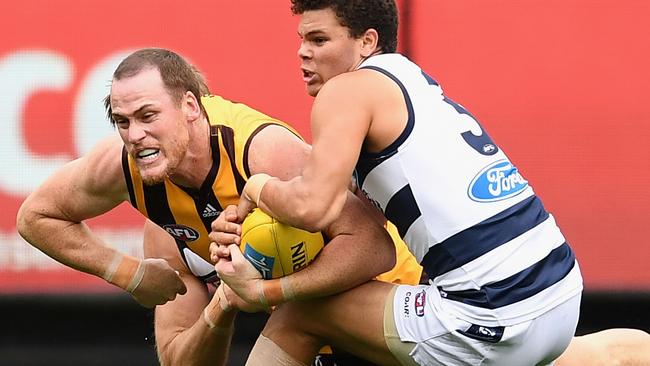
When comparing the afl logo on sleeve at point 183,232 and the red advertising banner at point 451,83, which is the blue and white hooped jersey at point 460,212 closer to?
the afl logo on sleeve at point 183,232

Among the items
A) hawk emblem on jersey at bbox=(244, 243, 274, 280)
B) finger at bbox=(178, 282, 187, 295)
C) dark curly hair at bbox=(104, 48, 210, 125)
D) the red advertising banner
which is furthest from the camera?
the red advertising banner

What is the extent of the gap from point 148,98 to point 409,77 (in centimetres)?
83

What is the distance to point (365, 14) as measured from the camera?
409 centimetres

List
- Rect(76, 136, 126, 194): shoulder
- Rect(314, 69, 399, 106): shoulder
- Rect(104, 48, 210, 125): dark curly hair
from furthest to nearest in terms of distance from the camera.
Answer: Rect(76, 136, 126, 194): shoulder, Rect(104, 48, 210, 125): dark curly hair, Rect(314, 69, 399, 106): shoulder

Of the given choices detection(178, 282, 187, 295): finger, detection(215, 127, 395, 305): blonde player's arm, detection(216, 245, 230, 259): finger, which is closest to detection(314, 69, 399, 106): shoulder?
detection(215, 127, 395, 305): blonde player's arm

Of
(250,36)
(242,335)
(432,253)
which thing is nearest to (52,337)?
(242,335)

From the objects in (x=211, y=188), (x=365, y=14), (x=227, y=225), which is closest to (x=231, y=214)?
(x=227, y=225)

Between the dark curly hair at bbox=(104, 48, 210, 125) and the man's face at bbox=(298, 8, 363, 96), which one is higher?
the man's face at bbox=(298, 8, 363, 96)

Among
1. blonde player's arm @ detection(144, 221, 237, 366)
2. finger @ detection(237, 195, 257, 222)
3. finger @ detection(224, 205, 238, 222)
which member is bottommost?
blonde player's arm @ detection(144, 221, 237, 366)

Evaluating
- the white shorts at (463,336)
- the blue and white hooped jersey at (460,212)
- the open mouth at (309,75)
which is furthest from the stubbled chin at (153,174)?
the white shorts at (463,336)

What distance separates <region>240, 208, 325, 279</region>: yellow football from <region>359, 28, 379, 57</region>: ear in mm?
579

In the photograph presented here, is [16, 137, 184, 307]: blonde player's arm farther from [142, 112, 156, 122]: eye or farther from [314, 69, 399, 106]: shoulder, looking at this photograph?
[314, 69, 399, 106]: shoulder

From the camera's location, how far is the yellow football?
3953mm

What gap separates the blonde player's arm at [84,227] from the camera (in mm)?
4504
